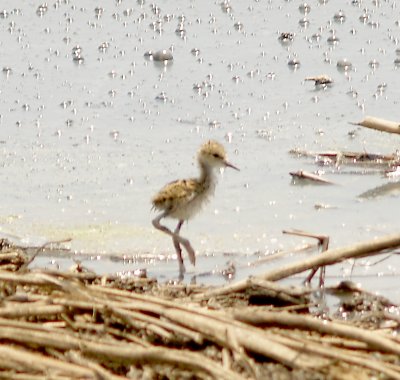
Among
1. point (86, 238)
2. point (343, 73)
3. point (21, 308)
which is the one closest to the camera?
point (21, 308)

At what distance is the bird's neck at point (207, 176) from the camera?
27.8 ft

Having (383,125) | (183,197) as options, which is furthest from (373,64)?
(183,197)

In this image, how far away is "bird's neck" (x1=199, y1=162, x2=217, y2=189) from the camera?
848cm

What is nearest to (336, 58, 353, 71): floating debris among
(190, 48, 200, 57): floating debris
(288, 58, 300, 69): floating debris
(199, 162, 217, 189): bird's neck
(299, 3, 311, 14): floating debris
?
(288, 58, 300, 69): floating debris

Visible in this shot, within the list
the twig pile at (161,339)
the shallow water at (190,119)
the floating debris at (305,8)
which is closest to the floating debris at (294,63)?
the shallow water at (190,119)

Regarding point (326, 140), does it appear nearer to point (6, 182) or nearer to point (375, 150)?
point (375, 150)

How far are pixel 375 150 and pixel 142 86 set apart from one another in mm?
2617

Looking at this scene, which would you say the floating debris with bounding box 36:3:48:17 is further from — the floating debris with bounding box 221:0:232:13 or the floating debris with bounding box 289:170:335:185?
the floating debris with bounding box 289:170:335:185

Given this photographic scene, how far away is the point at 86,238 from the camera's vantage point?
8.54 m

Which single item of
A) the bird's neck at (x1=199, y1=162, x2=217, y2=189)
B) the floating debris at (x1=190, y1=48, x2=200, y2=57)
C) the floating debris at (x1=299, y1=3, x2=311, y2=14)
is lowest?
the bird's neck at (x1=199, y1=162, x2=217, y2=189)

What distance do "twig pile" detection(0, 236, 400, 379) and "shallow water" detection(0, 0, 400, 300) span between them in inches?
71.3

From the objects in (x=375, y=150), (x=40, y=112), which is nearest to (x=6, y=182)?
(x=40, y=112)

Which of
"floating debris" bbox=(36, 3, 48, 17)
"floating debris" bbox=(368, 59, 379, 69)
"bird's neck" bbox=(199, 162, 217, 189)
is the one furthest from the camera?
"floating debris" bbox=(36, 3, 48, 17)

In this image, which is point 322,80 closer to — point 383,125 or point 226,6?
point 226,6
